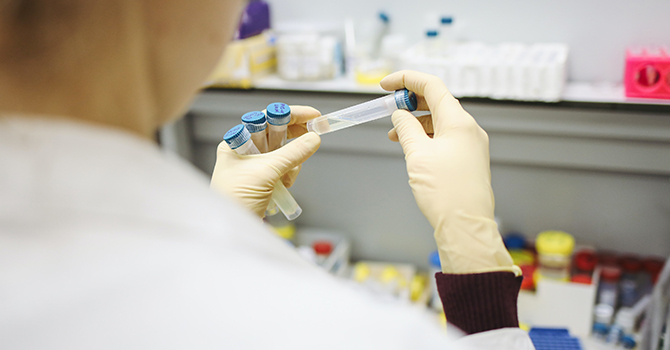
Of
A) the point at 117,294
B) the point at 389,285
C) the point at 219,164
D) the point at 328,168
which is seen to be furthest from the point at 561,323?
the point at 117,294

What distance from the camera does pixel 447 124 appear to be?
835 mm

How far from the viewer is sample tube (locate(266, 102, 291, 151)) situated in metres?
Result: 0.87

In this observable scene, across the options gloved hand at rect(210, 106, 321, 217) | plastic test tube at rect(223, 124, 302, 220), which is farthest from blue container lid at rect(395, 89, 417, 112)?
plastic test tube at rect(223, 124, 302, 220)

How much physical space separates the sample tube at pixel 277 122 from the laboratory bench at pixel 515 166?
0.75m

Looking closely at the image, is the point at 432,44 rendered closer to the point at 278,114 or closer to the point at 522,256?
the point at 522,256

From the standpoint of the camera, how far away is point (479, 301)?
0.65m

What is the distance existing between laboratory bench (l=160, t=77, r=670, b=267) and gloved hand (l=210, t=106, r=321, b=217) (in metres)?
0.78

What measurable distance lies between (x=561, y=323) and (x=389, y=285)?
Result: 58 cm

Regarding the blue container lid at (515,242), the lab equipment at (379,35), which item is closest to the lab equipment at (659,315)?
the blue container lid at (515,242)

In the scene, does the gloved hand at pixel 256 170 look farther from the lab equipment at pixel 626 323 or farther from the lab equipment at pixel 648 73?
the lab equipment at pixel 626 323

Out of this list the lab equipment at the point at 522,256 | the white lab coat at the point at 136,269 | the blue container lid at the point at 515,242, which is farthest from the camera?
the blue container lid at the point at 515,242

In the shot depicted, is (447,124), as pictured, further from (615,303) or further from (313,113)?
(615,303)

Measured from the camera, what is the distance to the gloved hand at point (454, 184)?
70cm

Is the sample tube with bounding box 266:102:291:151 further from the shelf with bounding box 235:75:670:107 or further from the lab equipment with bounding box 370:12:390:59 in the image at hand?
the lab equipment with bounding box 370:12:390:59
